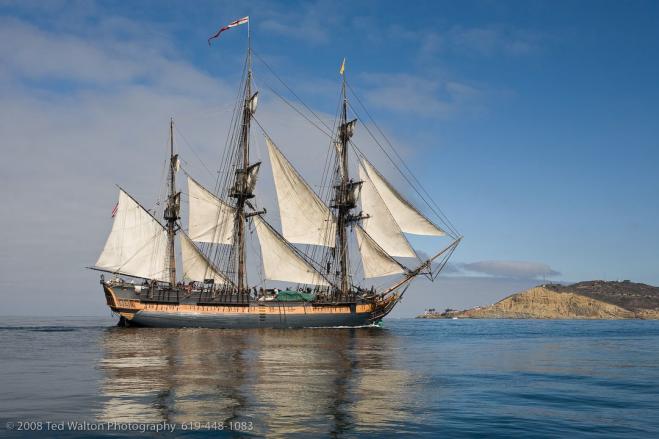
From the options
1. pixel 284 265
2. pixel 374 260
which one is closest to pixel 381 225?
pixel 374 260

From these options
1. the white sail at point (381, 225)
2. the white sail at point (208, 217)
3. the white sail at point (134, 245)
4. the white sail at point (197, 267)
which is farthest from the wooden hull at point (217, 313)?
the white sail at point (208, 217)

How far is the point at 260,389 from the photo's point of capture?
75.9 ft

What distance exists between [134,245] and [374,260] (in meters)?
32.1

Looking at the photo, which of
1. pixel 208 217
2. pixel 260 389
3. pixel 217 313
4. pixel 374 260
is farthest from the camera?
pixel 208 217

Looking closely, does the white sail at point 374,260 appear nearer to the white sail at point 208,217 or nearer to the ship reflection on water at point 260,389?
the white sail at point 208,217

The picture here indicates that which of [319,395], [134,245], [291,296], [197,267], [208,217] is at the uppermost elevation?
[208,217]

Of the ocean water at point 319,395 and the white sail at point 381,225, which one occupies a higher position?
the white sail at point 381,225

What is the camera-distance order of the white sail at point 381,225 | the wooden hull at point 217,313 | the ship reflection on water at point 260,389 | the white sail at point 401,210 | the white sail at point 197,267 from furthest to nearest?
the white sail at point 197,267 < the white sail at point 381,225 < the white sail at point 401,210 < the wooden hull at point 217,313 < the ship reflection on water at point 260,389

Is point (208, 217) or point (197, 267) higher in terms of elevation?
point (208, 217)

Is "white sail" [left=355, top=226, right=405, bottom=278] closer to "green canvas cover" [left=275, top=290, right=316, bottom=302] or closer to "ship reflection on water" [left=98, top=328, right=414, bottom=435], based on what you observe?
"green canvas cover" [left=275, top=290, right=316, bottom=302]

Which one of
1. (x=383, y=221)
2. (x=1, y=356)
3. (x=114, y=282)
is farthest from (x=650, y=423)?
(x=114, y=282)

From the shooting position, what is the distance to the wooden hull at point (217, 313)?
7231 centimetres

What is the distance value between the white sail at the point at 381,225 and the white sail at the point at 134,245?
94.1ft

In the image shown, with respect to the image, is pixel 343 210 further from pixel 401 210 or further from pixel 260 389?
pixel 260 389
